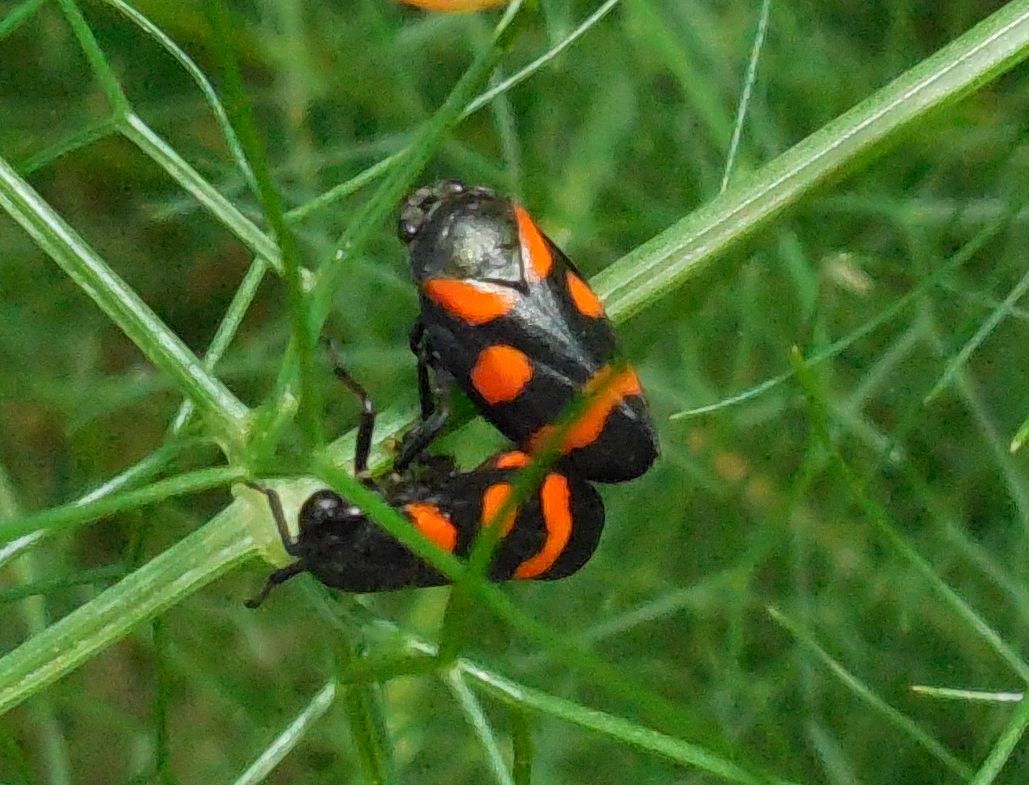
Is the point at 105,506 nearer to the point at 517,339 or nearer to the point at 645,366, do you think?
the point at 517,339

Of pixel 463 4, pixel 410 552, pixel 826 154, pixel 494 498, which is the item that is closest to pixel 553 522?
pixel 494 498

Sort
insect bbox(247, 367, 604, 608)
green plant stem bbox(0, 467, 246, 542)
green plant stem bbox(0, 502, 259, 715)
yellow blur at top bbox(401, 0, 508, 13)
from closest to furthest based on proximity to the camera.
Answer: green plant stem bbox(0, 467, 246, 542) < green plant stem bbox(0, 502, 259, 715) < insect bbox(247, 367, 604, 608) < yellow blur at top bbox(401, 0, 508, 13)

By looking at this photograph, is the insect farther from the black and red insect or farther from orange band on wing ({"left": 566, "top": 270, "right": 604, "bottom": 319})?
orange band on wing ({"left": 566, "top": 270, "right": 604, "bottom": 319})

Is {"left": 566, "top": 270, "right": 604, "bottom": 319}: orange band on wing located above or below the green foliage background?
above

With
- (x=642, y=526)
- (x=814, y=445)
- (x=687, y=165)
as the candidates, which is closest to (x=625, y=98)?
(x=687, y=165)

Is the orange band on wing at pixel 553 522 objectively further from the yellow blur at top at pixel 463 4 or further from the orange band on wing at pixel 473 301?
the yellow blur at top at pixel 463 4

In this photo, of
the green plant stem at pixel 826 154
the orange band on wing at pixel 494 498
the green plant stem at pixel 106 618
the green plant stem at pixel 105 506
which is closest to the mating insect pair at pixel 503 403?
the orange band on wing at pixel 494 498

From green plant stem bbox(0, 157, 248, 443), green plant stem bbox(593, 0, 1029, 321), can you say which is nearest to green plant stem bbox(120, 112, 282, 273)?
green plant stem bbox(0, 157, 248, 443)
